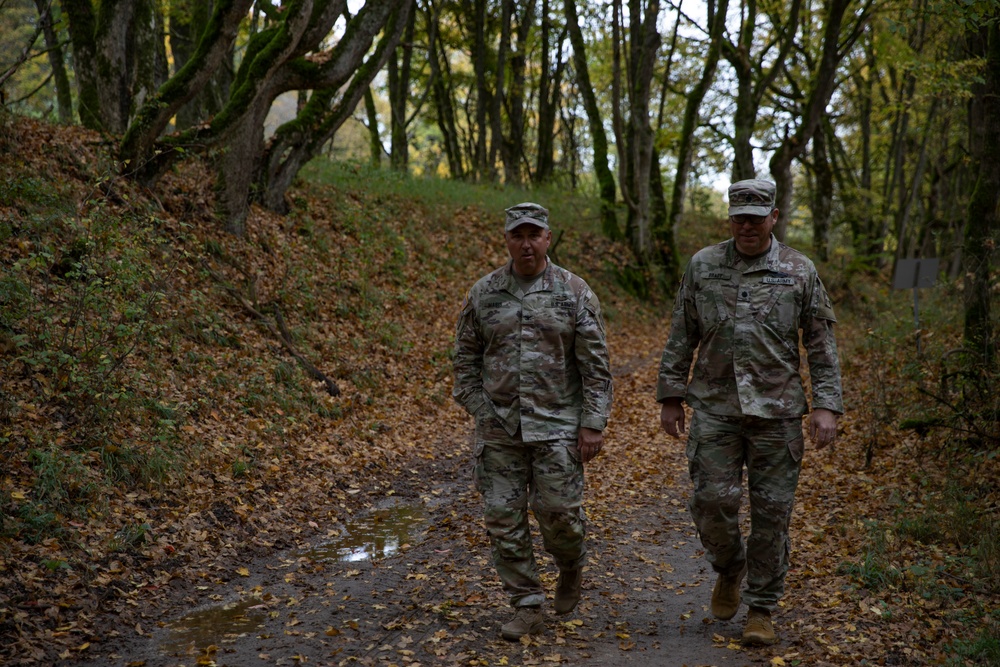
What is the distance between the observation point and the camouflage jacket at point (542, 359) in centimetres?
483

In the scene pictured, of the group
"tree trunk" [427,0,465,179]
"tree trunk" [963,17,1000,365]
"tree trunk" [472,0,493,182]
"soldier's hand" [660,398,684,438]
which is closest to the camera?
"soldier's hand" [660,398,684,438]

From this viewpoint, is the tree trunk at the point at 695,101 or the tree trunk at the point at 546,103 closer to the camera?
the tree trunk at the point at 695,101

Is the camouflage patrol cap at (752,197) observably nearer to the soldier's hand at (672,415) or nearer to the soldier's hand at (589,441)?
the soldier's hand at (672,415)

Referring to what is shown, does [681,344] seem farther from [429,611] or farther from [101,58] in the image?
[101,58]

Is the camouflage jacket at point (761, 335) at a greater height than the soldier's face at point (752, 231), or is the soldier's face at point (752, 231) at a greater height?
the soldier's face at point (752, 231)

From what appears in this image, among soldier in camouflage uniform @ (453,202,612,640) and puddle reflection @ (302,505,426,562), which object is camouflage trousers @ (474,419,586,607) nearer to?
soldier in camouflage uniform @ (453,202,612,640)

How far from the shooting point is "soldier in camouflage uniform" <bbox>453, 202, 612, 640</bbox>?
4.82m

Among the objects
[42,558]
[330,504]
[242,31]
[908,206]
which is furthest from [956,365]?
[242,31]

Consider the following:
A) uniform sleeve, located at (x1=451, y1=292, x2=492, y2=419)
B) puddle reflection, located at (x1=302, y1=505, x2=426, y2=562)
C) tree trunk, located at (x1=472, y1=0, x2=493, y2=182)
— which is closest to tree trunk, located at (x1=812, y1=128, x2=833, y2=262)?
tree trunk, located at (x1=472, y1=0, x2=493, y2=182)

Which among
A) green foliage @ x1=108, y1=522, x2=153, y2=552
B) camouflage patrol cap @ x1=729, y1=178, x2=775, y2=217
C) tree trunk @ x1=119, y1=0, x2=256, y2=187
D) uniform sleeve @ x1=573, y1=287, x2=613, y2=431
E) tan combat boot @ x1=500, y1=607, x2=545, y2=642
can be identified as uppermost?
tree trunk @ x1=119, y1=0, x2=256, y2=187

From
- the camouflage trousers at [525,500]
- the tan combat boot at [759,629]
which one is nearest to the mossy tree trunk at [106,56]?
the camouflage trousers at [525,500]

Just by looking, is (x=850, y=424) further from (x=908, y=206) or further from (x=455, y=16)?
(x=455, y=16)

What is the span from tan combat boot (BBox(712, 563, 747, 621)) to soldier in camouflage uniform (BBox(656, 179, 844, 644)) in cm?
24

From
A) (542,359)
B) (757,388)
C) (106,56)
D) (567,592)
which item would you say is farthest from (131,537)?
(106,56)
